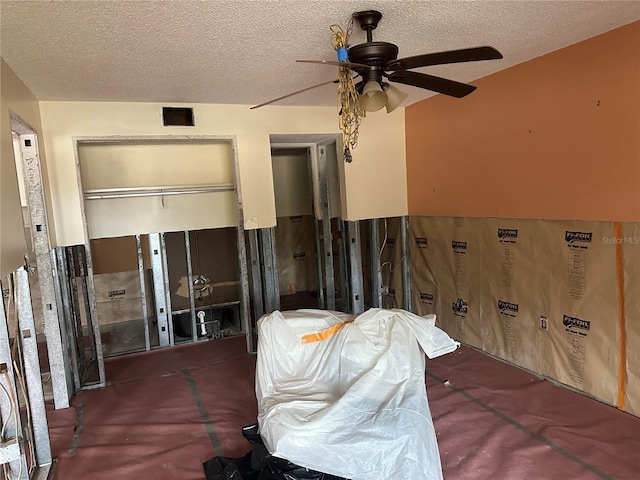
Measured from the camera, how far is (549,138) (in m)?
2.99

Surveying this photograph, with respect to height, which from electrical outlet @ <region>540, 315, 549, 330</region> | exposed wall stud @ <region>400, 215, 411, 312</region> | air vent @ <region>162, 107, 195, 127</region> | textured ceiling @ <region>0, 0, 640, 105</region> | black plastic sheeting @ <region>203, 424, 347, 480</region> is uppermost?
textured ceiling @ <region>0, 0, 640, 105</region>

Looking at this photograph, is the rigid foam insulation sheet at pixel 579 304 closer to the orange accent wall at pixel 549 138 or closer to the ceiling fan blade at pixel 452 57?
the orange accent wall at pixel 549 138

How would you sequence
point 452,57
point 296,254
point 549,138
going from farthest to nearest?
point 296,254, point 549,138, point 452,57

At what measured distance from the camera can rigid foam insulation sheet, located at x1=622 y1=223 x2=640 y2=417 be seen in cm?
254

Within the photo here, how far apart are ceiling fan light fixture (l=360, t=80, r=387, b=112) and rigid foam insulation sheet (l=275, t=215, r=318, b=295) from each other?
13.1 feet

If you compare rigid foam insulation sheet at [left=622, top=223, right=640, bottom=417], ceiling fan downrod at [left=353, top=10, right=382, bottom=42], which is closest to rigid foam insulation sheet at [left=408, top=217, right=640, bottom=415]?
rigid foam insulation sheet at [left=622, top=223, right=640, bottom=417]

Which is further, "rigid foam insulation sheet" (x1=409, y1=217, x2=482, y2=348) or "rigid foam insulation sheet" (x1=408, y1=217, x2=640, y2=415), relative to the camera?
"rigid foam insulation sheet" (x1=409, y1=217, x2=482, y2=348)

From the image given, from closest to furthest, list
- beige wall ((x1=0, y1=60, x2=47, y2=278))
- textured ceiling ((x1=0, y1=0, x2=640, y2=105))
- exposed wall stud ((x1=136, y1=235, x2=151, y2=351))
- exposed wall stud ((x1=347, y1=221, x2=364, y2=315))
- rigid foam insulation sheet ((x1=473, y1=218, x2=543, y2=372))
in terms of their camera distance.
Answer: textured ceiling ((x1=0, y1=0, x2=640, y2=105)) < beige wall ((x1=0, y1=60, x2=47, y2=278)) < rigid foam insulation sheet ((x1=473, y1=218, x2=543, y2=372)) < exposed wall stud ((x1=136, y1=235, x2=151, y2=351)) < exposed wall stud ((x1=347, y1=221, x2=364, y2=315))

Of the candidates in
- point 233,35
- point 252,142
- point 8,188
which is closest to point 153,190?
point 252,142

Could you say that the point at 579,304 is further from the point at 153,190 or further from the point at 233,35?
the point at 153,190

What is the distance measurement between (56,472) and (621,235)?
12.0 feet

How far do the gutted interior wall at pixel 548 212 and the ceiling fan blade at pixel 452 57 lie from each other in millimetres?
1247

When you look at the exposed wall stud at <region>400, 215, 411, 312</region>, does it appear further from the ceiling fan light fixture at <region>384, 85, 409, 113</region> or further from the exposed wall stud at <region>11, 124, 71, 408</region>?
the exposed wall stud at <region>11, 124, 71, 408</region>

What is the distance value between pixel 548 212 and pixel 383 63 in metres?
1.81
